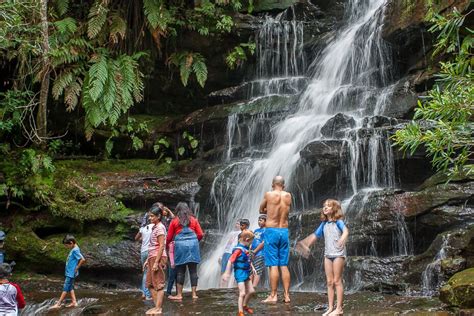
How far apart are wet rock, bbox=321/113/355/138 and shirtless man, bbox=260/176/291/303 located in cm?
605

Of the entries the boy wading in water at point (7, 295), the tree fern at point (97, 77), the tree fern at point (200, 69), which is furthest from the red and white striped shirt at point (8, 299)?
the tree fern at point (200, 69)

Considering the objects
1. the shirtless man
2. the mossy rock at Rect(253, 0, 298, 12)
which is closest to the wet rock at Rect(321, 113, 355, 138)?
the shirtless man

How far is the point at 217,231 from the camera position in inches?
559

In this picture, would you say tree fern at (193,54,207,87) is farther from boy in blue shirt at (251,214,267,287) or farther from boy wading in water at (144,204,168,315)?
boy wading in water at (144,204,168,315)

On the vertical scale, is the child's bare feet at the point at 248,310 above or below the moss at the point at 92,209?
below

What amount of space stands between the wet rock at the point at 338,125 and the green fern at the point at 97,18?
7457 millimetres

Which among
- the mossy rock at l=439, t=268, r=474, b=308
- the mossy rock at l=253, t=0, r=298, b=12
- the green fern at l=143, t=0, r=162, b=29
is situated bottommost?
the mossy rock at l=439, t=268, r=474, b=308

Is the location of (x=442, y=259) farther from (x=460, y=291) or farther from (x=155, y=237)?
(x=155, y=237)

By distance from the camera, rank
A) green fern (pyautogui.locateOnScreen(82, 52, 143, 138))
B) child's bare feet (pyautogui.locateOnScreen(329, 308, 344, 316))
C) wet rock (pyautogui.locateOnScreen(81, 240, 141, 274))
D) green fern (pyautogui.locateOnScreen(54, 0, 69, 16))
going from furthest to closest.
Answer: green fern (pyautogui.locateOnScreen(54, 0, 69, 16)) → green fern (pyautogui.locateOnScreen(82, 52, 143, 138)) → wet rock (pyautogui.locateOnScreen(81, 240, 141, 274)) → child's bare feet (pyautogui.locateOnScreen(329, 308, 344, 316))

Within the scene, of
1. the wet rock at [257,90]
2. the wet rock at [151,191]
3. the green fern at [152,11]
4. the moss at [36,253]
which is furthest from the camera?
the wet rock at [257,90]

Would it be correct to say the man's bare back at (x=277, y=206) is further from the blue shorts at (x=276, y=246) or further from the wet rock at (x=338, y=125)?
the wet rock at (x=338, y=125)

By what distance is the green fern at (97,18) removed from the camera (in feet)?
55.2

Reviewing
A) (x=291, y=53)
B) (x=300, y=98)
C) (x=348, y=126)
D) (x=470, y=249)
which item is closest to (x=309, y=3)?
(x=291, y=53)

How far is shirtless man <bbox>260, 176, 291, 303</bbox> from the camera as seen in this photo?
8.29 metres
